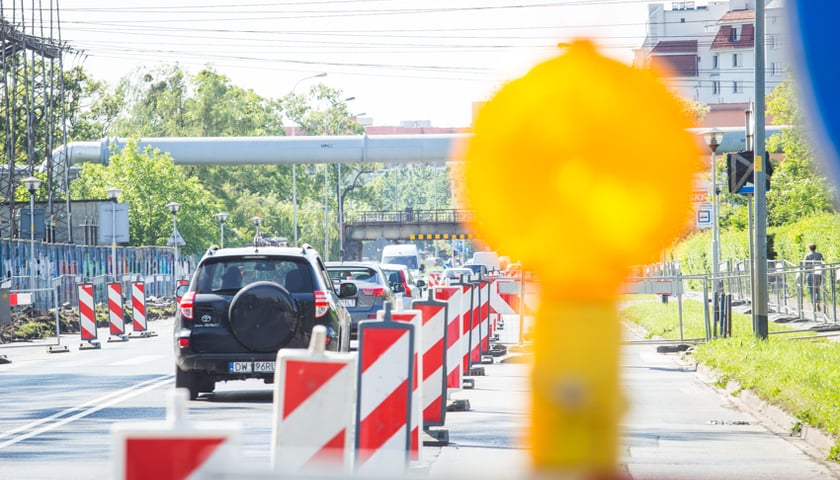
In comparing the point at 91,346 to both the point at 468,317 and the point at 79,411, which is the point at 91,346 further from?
the point at 79,411

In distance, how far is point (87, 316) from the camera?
28781 mm

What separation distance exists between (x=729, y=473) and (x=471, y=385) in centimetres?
786

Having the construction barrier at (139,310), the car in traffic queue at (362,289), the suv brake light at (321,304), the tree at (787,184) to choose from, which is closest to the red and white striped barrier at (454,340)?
the suv brake light at (321,304)

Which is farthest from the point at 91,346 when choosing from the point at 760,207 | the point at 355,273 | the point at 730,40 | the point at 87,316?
the point at 730,40

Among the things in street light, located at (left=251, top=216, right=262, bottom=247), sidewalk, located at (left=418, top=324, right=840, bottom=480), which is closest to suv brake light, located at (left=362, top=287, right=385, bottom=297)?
street light, located at (left=251, top=216, right=262, bottom=247)

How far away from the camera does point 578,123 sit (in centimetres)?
180

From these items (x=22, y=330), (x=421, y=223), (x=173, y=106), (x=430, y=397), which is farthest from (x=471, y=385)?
A: (x=173, y=106)

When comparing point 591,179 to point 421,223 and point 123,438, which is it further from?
point 421,223

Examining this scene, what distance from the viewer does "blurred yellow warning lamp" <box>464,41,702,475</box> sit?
1739 mm

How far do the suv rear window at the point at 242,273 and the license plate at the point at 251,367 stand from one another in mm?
980

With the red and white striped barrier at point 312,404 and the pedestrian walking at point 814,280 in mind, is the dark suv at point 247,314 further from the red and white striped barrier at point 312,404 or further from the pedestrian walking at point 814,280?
the pedestrian walking at point 814,280

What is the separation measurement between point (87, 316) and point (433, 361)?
18.2m

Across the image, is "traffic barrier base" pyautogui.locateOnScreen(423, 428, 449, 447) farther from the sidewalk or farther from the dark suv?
the dark suv

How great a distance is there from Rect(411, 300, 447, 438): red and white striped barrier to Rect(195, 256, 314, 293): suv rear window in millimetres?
4031
